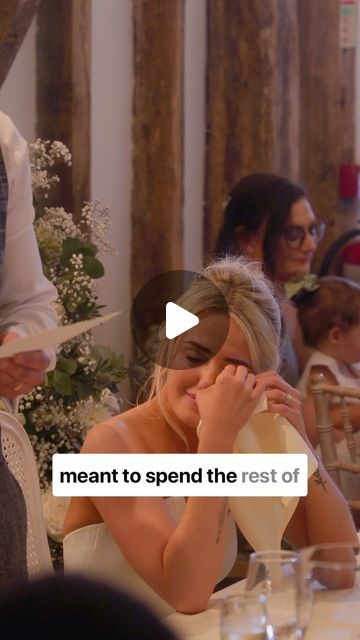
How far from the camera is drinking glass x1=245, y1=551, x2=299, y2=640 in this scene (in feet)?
2.95

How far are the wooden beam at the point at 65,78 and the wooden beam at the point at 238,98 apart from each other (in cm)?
85

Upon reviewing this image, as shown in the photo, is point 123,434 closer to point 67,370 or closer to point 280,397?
point 280,397

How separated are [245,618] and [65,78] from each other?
1.93 meters

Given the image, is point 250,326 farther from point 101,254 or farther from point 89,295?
point 101,254

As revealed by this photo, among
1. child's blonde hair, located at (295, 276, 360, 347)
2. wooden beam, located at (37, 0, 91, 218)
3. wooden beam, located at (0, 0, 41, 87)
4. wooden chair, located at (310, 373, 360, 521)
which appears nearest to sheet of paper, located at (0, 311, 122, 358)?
wooden chair, located at (310, 373, 360, 521)

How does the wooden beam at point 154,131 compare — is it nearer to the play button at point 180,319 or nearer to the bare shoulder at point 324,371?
the bare shoulder at point 324,371

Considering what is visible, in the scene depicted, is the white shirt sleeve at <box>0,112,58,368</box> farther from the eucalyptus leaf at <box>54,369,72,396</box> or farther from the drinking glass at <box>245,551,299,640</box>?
the eucalyptus leaf at <box>54,369,72,396</box>

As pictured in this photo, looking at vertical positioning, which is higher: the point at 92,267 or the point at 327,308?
the point at 92,267

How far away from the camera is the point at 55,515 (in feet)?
6.57

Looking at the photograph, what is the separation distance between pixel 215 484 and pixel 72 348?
2.95 ft

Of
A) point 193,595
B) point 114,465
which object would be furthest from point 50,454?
point 193,595

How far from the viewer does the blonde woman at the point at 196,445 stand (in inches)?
48.9

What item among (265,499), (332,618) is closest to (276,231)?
(265,499)

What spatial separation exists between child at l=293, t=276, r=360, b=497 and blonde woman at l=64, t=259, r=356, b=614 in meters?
1.23
